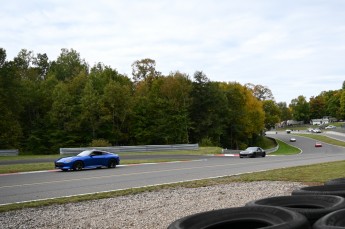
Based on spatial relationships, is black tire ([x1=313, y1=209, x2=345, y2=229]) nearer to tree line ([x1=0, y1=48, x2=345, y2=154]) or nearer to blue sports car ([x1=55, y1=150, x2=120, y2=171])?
blue sports car ([x1=55, y1=150, x2=120, y2=171])

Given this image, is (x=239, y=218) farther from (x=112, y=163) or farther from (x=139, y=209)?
(x=112, y=163)

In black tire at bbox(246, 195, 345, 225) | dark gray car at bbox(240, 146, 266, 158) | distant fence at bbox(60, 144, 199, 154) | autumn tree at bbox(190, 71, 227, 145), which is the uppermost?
autumn tree at bbox(190, 71, 227, 145)

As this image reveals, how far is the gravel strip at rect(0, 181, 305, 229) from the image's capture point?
26.6 feet

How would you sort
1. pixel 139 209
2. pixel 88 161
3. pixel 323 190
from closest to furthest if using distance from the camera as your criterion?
pixel 323 190 < pixel 139 209 < pixel 88 161

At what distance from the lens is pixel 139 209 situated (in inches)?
378

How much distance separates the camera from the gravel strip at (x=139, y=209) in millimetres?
8117

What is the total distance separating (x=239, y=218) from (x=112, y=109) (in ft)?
195

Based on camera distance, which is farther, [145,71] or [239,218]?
[145,71]

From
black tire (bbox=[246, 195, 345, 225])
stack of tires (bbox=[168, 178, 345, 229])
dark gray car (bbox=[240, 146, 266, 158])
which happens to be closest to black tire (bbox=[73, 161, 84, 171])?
black tire (bbox=[246, 195, 345, 225])

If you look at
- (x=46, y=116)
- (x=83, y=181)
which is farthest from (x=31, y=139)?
(x=83, y=181)

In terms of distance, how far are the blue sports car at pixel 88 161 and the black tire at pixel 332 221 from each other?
19403 millimetres

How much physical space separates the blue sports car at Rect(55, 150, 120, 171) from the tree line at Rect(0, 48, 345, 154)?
85.3 ft

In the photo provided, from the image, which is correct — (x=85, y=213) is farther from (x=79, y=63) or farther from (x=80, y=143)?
(x=79, y=63)

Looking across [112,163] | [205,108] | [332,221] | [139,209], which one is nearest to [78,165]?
[112,163]
